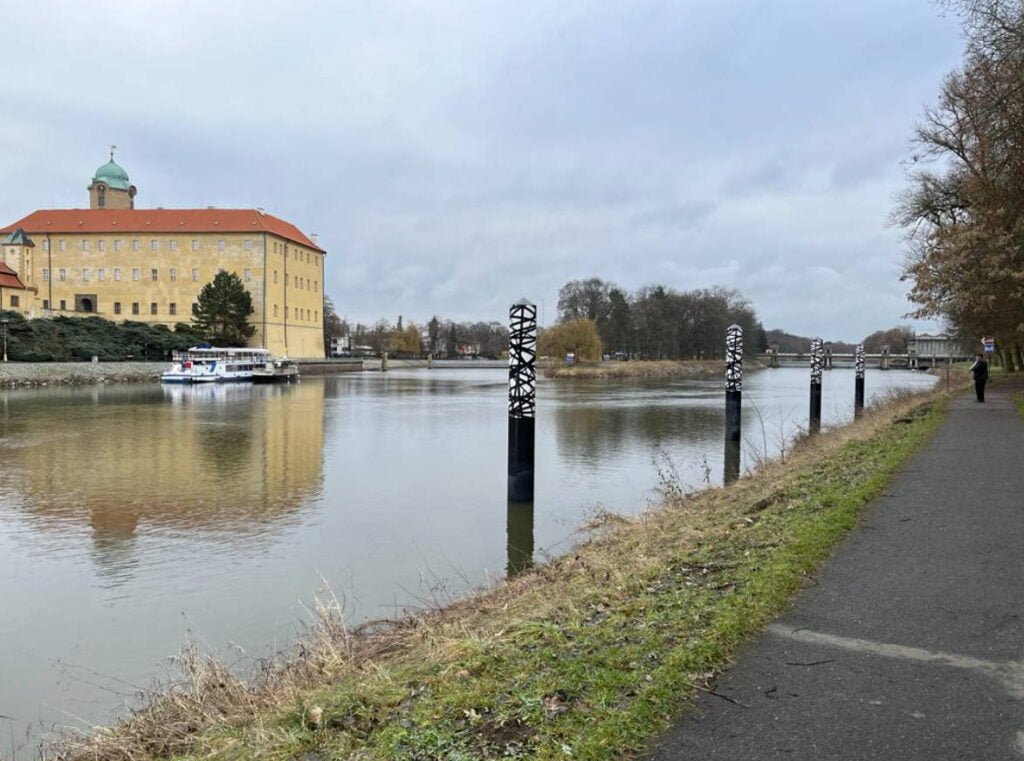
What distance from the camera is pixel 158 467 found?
750 inches

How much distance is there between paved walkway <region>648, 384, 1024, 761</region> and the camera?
132 inches

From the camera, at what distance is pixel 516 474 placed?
45.2 ft

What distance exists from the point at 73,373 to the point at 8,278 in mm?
26496

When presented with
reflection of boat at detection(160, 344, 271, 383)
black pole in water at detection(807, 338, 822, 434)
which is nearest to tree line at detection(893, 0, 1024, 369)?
black pole in water at detection(807, 338, 822, 434)

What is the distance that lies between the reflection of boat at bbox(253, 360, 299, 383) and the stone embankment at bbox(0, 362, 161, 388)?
9078mm

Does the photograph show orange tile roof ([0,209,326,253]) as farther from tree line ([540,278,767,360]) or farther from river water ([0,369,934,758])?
river water ([0,369,934,758])

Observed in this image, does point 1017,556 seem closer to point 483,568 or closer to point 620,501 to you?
point 483,568

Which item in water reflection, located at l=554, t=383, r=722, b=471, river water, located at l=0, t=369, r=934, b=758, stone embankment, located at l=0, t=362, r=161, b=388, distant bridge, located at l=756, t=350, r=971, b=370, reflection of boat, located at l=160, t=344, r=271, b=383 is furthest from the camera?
distant bridge, located at l=756, t=350, r=971, b=370

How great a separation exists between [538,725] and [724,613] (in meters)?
1.84

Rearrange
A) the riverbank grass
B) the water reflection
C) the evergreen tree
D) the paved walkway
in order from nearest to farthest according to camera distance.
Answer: the paved walkway → the riverbank grass → the water reflection → the evergreen tree

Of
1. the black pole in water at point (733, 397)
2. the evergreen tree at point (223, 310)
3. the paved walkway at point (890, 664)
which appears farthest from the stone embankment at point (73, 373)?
the paved walkway at point (890, 664)

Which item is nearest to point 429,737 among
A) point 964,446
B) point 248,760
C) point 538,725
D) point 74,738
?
point 538,725

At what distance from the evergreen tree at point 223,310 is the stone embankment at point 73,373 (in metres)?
12.8

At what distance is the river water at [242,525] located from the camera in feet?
25.2
